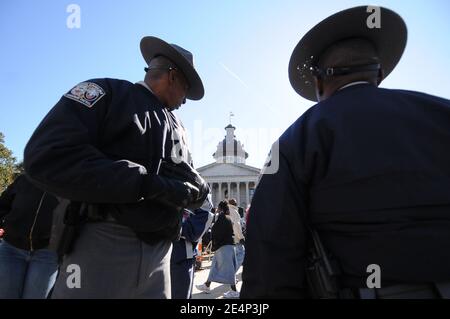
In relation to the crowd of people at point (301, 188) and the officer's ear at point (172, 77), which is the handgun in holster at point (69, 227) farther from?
the officer's ear at point (172, 77)

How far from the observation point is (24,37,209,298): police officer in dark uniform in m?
1.61

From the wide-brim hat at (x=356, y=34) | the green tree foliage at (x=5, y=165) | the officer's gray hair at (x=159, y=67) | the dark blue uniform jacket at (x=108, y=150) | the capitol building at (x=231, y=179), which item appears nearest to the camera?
the dark blue uniform jacket at (x=108, y=150)

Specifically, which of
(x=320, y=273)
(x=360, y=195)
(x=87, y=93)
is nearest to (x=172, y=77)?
(x=87, y=93)

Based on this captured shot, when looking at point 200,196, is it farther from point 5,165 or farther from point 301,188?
point 5,165

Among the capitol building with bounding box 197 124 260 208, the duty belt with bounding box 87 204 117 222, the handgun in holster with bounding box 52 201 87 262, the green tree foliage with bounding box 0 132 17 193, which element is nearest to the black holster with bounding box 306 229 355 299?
the duty belt with bounding box 87 204 117 222

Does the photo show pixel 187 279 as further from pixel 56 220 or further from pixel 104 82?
pixel 104 82

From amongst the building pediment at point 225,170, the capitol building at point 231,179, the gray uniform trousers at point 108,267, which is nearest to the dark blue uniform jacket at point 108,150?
the gray uniform trousers at point 108,267

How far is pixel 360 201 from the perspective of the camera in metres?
1.48

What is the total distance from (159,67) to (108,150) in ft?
3.26

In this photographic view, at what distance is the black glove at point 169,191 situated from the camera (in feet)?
5.79

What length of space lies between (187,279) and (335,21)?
350cm
